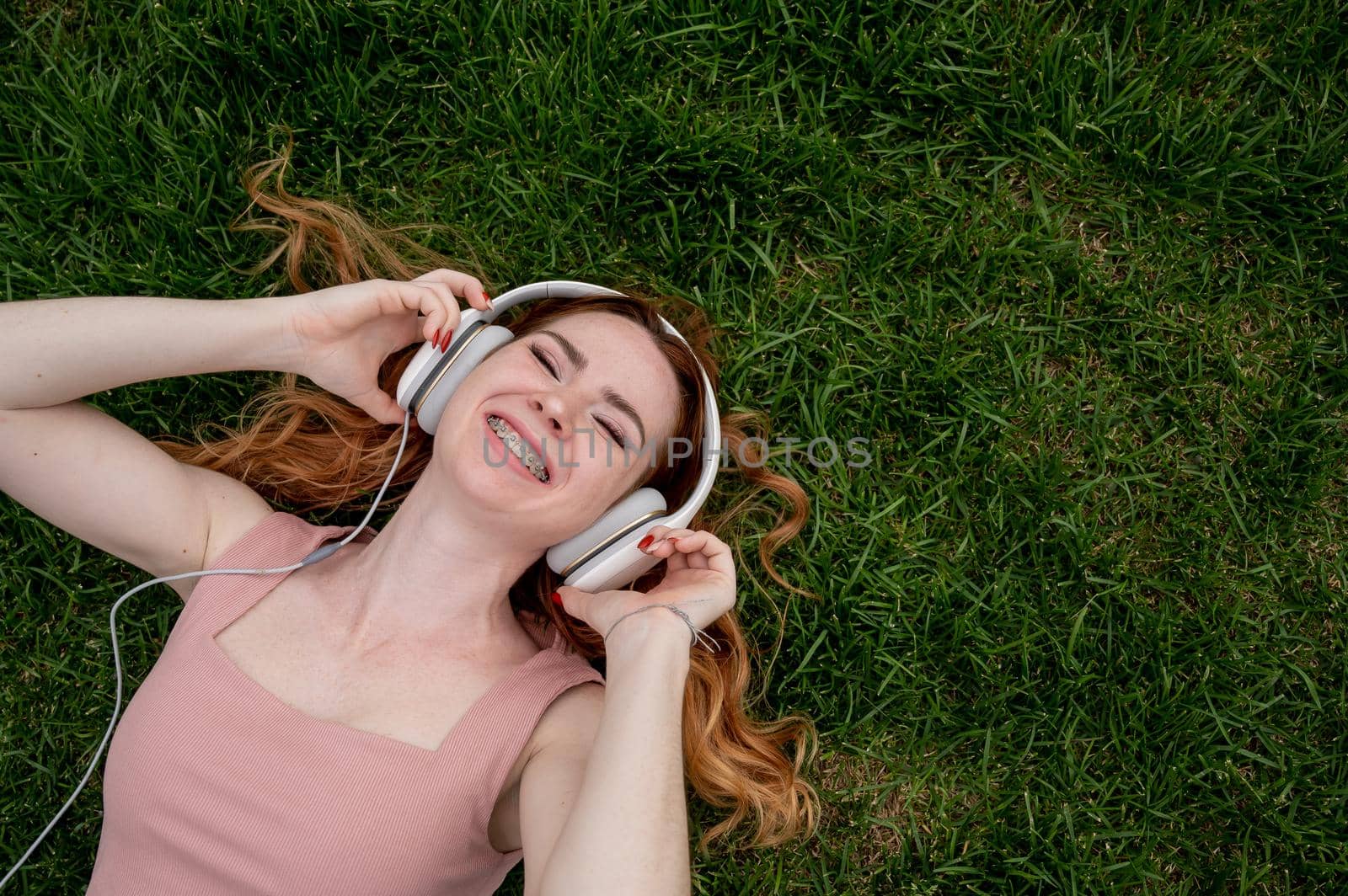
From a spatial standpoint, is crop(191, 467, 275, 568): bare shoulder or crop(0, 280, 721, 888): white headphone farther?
crop(191, 467, 275, 568): bare shoulder

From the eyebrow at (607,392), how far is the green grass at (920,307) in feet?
2.70

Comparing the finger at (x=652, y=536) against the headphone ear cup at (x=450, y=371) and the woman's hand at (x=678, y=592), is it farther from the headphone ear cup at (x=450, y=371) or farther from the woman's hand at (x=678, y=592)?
the headphone ear cup at (x=450, y=371)

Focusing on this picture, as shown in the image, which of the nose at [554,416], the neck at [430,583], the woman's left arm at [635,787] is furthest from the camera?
the neck at [430,583]

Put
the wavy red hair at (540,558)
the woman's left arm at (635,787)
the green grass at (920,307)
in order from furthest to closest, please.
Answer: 1. the green grass at (920,307)
2. the wavy red hair at (540,558)
3. the woman's left arm at (635,787)

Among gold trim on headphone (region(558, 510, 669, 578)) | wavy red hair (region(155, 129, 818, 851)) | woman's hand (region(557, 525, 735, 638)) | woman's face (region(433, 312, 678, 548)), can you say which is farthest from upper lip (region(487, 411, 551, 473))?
A: wavy red hair (region(155, 129, 818, 851))

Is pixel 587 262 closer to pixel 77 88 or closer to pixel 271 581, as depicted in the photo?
pixel 271 581

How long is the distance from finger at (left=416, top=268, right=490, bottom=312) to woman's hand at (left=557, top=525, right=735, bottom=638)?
970mm

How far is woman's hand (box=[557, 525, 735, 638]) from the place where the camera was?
112 inches

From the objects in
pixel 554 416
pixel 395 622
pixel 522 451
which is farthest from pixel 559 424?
pixel 395 622

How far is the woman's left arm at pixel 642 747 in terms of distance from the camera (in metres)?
2.45

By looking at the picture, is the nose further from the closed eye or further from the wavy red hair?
the wavy red hair

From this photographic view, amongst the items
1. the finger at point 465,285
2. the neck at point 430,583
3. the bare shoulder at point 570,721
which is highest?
the finger at point 465,285

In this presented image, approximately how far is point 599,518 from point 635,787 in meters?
0.89

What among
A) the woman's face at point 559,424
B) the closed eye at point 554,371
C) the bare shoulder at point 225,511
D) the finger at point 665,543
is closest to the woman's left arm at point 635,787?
the finger at point 665,543
